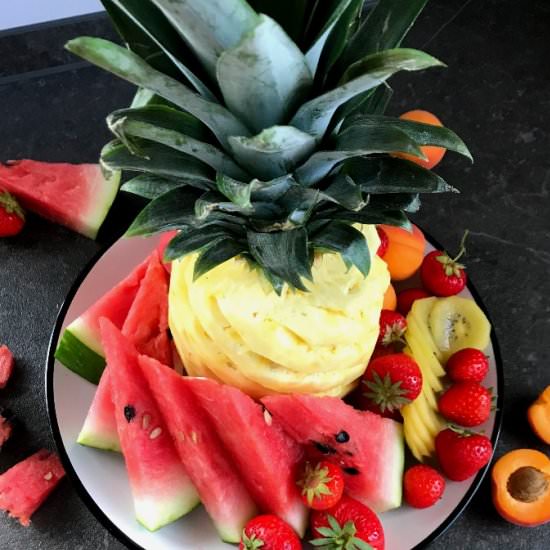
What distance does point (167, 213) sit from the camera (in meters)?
1.01

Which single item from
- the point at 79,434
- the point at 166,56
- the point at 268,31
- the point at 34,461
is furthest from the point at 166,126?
the point at 34,461

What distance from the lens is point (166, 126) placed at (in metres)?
0.90

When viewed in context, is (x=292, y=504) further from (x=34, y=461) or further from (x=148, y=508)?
(x=34, y=461)

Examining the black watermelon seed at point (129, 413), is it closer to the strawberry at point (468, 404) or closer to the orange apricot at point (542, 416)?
the strawberry at point (468, 404)

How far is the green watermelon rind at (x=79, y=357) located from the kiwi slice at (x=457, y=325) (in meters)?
0.61

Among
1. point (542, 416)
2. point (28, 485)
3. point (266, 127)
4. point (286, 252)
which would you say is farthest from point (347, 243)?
point (28, 485)

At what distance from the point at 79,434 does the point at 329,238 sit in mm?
567

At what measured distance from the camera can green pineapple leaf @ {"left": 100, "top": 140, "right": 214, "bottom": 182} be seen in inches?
36.6

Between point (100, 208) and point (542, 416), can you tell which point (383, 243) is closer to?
point (542, 416)

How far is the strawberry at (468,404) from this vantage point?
4.12ft

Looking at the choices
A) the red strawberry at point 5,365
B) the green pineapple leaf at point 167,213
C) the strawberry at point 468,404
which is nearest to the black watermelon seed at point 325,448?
the strawberry at point 468,404

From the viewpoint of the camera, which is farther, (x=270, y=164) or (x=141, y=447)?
(x=141, y=447)

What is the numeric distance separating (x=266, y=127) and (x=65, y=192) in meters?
0.83

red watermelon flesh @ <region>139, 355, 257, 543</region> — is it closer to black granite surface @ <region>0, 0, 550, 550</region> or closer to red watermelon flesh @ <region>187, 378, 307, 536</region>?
red watermelon flesh @ <region>187, 378, 307, 536</region>
